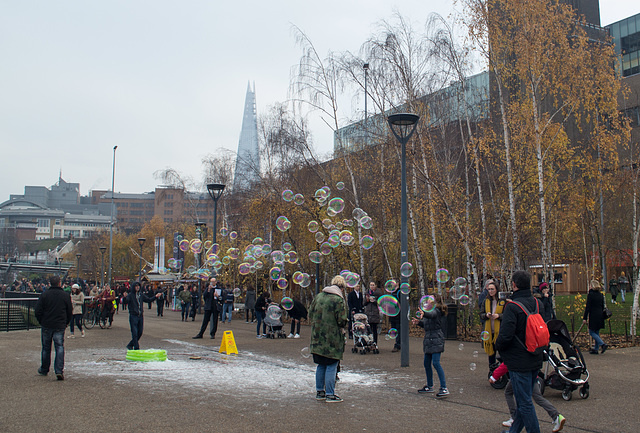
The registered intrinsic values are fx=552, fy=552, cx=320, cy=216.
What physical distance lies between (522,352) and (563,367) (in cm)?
351

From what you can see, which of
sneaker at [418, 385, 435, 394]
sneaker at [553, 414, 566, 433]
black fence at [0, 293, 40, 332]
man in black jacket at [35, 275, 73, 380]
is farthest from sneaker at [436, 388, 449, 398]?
black fence at [0, 293, 40, 332]

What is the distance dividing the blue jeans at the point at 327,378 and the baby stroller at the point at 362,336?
5904 mm

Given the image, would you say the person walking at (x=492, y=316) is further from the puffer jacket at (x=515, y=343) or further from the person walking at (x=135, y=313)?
the person walking at (x=135, y=313)

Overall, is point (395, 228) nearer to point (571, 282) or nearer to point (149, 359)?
point (149, 359)

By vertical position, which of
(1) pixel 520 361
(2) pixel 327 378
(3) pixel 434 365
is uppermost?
(1) pixel 520 361

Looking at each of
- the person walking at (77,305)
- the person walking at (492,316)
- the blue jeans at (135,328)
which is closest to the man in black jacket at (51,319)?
the blue jeans at (135,328)

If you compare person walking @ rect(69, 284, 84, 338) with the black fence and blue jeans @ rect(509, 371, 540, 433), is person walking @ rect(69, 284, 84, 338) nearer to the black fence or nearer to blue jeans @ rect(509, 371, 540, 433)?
the black fence

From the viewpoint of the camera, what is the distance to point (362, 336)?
14461 millimetres

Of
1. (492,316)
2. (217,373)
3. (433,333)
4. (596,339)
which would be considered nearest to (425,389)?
(433,333)

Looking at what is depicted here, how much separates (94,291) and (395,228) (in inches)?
575

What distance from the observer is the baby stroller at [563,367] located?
8.59 metres

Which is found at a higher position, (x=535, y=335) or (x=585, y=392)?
(x=535, y=335)

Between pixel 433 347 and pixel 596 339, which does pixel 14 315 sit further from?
pixel 596 339

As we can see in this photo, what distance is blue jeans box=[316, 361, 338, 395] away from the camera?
27.1 feet
